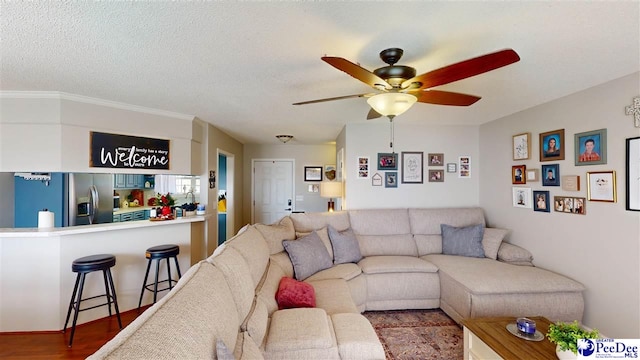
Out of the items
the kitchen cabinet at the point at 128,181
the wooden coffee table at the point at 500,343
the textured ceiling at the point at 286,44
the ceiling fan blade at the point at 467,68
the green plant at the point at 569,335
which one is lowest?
the wooden coffee table at the point at 500,343

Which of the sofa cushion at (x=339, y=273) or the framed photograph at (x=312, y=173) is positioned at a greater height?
the framed photograph at (x=312, y=173)

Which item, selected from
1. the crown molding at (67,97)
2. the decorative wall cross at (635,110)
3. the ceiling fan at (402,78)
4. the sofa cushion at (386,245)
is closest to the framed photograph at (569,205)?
the decorative wall cross at (635,110)

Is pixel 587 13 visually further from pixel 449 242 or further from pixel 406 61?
pixel 449 242

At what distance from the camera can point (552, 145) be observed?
2846 mm

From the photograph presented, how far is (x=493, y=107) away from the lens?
3.08 m

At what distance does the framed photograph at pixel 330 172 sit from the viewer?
5.90 m

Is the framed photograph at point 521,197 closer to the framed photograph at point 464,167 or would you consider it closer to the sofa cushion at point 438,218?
the sofa cushion at point 438,218

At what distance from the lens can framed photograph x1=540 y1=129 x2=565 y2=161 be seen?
2758 mm

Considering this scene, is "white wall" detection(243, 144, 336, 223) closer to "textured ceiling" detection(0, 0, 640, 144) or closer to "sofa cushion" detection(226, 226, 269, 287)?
"textured ceiling" detection(0, 0, 640, 144)

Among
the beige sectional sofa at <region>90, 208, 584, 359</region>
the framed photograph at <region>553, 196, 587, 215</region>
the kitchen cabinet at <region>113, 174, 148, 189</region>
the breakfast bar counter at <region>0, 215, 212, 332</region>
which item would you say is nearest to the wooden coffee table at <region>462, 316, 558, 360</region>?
the beige sectional sofa at <region>90, 208, 584, 359</region>

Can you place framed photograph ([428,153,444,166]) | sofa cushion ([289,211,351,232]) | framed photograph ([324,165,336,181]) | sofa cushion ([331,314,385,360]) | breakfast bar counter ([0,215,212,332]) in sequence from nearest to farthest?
sofa cushion ([331,314,385,360]), breakfast bar counter ([0,215,212,332]), sofa cushion ([289,211,351,232]), framed photograph ([428,153,444,166]), framed photograph ([324,165,336,181])

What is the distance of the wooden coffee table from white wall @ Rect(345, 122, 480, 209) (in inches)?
86.2

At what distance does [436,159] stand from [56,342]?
477 centimetres

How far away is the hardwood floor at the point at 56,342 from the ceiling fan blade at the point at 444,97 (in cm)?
336
